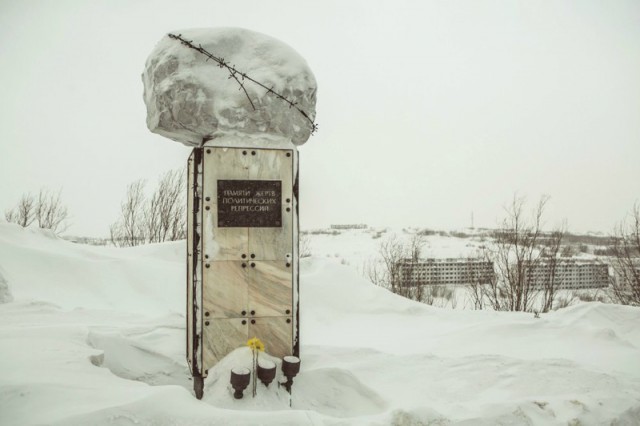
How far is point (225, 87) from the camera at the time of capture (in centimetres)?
333

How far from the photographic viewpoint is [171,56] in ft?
10.8

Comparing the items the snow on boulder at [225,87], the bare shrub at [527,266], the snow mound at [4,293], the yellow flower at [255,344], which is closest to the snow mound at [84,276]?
the snow mound at [4,293]

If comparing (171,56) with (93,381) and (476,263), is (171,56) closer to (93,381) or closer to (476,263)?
(93,381)

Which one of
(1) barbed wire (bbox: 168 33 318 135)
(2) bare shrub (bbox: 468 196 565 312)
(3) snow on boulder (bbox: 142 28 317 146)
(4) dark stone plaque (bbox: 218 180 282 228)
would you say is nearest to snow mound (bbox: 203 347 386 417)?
(4) dark stone plaque (bbox: 218 180 282 228)

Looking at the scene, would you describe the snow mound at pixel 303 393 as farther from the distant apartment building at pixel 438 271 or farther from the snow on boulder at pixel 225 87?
the distant apartment building at pixel 438 271

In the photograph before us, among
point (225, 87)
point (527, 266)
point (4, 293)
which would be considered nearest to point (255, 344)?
point (225, 87)

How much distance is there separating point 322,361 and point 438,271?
38.4 ft

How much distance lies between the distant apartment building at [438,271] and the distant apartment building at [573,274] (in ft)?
7.02

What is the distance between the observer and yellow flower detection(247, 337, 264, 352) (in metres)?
3.06

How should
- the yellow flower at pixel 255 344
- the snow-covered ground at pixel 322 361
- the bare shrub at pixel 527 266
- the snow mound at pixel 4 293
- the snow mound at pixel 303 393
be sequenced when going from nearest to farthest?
1. the snow-covered ground at pixel 322 361
2. the snow mound at pixel 303 393
3. the yellow flower at pixel 255 344
4. the snow mound at pixel 4 293
5. the bare shrub at pixel 527 266

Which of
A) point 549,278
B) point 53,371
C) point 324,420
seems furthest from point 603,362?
point 549,278

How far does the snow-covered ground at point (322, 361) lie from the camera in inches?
87.1

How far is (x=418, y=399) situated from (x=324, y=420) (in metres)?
1.22

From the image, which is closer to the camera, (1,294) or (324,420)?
(324,420)
